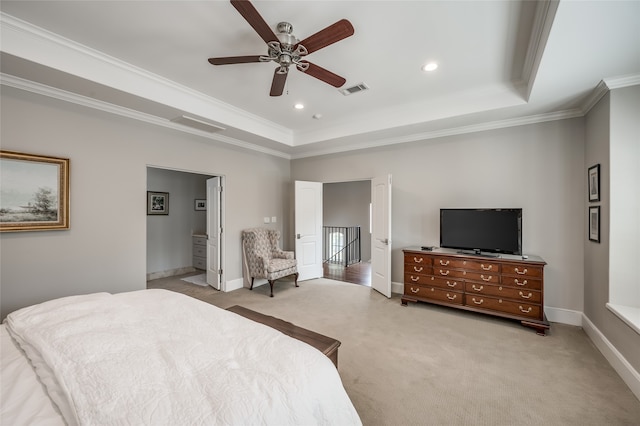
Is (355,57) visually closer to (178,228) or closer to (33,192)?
(33,192)

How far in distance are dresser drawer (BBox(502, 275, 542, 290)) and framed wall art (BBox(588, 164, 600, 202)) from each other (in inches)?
42.4

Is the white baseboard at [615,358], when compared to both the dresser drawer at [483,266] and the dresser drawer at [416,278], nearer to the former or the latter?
the dresser drawer at [483,266]

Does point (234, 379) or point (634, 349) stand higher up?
point (234, 379)

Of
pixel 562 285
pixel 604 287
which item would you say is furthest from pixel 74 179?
pixel 562 285

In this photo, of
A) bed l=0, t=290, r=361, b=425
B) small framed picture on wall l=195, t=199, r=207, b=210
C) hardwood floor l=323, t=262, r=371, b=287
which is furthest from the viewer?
small framed picture on wall l=195, t=199, r=207, b=210

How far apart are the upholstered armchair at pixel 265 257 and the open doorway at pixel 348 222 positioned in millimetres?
3444

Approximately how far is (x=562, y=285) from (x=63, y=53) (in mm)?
6021

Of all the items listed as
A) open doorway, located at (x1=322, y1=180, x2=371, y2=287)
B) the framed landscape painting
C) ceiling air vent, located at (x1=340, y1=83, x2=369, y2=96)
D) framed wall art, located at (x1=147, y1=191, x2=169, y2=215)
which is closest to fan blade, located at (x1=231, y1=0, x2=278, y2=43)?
ceiling air vent, located at (x1=340, y1=83, x2=369, y2=96)

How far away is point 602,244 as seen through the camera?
275 centimetres

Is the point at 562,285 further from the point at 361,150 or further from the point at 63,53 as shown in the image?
the point at 63,53

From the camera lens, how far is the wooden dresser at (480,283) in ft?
10.3

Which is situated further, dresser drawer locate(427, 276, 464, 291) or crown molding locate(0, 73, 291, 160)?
Result: dresser drawer locate(427, 276, 464, 291)

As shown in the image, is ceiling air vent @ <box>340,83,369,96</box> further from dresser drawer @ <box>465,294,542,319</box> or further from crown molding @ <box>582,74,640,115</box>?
dresser drawer @ <box>465,294,542,319</box>

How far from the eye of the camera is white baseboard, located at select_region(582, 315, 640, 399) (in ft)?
6.89
